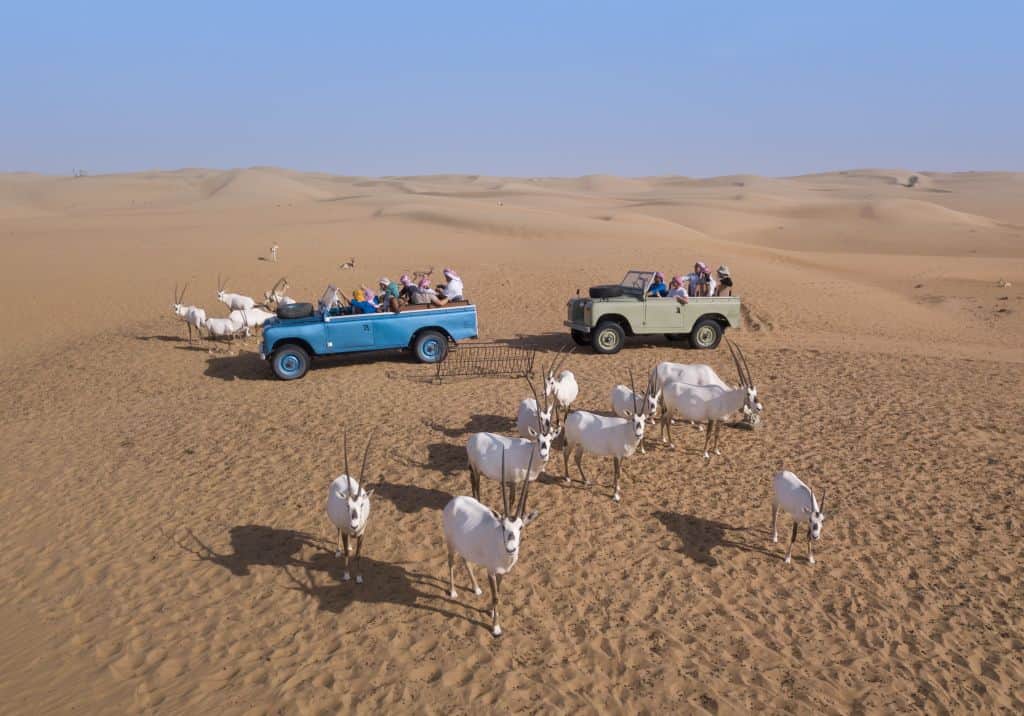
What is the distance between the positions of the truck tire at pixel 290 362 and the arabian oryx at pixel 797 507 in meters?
11.3

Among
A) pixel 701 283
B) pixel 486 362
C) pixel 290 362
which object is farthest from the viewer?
→ pixel 701 283

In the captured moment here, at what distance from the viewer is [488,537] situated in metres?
7.26

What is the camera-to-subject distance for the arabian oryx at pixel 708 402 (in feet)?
37.0

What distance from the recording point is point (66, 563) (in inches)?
350

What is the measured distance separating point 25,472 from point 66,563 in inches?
154

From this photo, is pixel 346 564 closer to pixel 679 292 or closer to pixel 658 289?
pixel 658 289

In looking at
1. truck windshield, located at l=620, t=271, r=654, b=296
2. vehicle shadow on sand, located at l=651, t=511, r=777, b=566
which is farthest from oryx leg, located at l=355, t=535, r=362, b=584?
truck windshield, located at l=620, t=271, r=654, b=296

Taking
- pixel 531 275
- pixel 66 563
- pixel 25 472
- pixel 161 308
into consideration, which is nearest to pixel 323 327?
pixel 25 472

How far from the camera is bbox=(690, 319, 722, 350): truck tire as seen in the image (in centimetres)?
1856

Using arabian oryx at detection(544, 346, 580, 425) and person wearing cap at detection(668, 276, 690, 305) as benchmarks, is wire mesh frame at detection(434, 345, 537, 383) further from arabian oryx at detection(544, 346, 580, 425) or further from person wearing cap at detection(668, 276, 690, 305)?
person wearing cap at detection(668, 276, 690, 305)

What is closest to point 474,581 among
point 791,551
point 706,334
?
point 791,551

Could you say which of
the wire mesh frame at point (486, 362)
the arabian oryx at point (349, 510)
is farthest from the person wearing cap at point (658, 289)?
the arabian oryx at point (349, 510)

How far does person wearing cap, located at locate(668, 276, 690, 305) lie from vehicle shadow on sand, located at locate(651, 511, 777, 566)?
9.58 m

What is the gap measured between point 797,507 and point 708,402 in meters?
3.34
